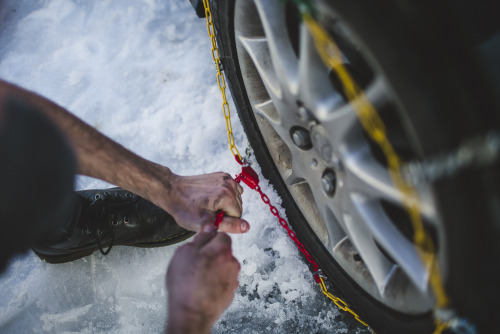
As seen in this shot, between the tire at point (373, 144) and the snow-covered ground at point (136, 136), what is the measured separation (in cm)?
23

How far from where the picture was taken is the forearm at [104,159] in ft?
3.49

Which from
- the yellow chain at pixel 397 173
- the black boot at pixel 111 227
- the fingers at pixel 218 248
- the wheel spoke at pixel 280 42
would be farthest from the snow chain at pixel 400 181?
the black boot at pixel 111 227

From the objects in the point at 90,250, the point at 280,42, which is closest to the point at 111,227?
the point at 90,250

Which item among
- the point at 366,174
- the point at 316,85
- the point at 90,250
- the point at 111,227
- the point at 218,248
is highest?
the point at 316,85

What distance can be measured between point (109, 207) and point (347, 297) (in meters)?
1.02

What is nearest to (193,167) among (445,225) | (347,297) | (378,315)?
(347,297)

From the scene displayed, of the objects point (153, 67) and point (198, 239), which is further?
point (153, 67)

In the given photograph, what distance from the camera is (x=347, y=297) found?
4.04ft

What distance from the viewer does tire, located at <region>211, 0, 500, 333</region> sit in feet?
1.90

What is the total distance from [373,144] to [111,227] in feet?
3.62

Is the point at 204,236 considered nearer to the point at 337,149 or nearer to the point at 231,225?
the point at 231,225

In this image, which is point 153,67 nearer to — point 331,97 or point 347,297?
point 331,97

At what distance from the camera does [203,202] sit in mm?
1156

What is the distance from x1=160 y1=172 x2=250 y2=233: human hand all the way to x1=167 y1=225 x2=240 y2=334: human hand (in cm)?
16
